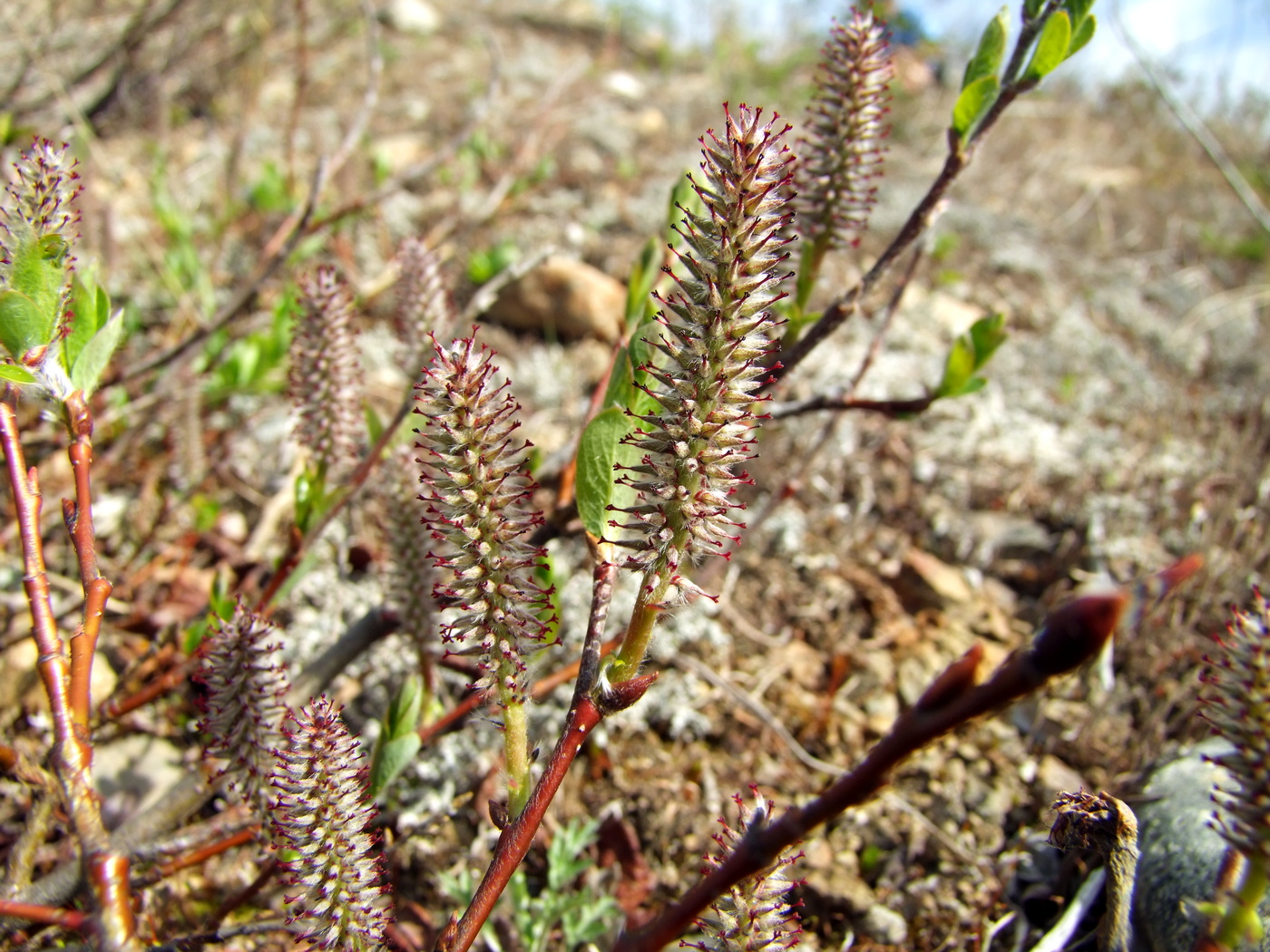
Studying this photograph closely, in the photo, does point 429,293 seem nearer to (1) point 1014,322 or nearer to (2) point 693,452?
(2) point 693,452

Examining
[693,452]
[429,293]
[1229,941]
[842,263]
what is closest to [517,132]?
[842,263]

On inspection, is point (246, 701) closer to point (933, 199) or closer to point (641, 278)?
point (641, 278)

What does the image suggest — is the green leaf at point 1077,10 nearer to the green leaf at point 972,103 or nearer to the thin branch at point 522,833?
the green leaf at point 972,103

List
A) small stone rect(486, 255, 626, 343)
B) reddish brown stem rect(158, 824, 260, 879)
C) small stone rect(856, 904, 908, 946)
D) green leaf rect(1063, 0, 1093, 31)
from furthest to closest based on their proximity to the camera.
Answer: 1. small stone rect(486, 255, 626, 343)
2. small stone rect(856, 904, 908, 946)
3. reddish brown stem rect(158, 824, 260, 879)
4. green leaf rect(1063, 0, 1093, 31)

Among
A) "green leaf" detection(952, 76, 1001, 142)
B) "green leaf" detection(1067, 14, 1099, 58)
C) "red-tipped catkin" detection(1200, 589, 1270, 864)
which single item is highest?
"green leaf" detection(1067, 14, 1099, 58)

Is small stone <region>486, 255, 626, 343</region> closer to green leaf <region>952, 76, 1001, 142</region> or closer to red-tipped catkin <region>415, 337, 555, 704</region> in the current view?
green leaf <region>952, 76, 1001, 142</region>

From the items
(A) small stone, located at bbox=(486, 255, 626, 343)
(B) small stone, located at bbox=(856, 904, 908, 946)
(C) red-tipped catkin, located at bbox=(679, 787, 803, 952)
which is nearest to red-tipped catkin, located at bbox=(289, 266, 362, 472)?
(C) red-tipped catkin, located at bbox=(679, 787, 803, 952)
